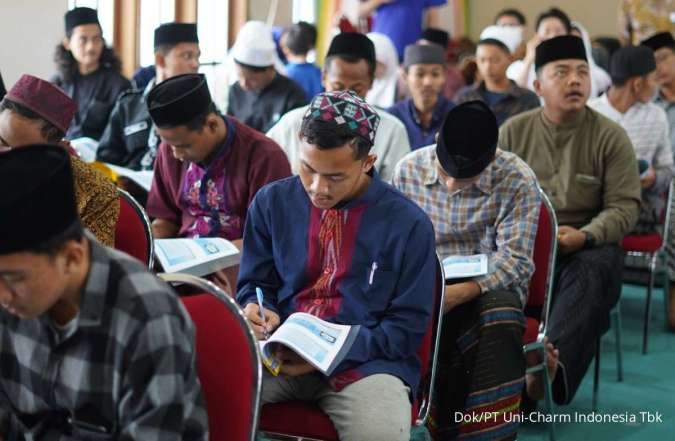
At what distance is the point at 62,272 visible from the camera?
1.40 m

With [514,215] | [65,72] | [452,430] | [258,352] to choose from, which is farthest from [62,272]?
[65,72]

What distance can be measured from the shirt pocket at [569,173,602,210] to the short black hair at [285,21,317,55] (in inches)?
138

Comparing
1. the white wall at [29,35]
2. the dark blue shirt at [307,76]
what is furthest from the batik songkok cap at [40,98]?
the dark blue shirt at [307,76]

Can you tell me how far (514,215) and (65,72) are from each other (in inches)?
127

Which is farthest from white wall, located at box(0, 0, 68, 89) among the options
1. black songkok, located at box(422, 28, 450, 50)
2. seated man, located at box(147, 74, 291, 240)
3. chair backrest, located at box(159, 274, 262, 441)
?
chair backrest, located at box(159, 274, 262, 441)

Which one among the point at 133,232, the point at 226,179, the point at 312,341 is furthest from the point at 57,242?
the point at 226,179

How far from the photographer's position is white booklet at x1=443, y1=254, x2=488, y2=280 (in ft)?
8.79

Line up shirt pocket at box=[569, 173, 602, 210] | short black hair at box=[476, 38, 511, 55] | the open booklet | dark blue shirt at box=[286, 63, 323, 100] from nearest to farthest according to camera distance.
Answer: the open booklet, shirt pocket at box=[569, 173, 602, 210], short black hair at box=[476, 38, 511, 55], dark blue shirt at box=[286, 63, 323, 100]

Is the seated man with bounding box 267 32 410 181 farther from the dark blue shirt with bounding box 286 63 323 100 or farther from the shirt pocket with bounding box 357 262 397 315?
the dark blue shirt with bounding box 286 63 323 100

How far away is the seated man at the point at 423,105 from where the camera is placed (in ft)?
15.5

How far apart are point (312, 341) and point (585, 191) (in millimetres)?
2029

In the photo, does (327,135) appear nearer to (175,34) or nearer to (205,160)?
(205,160)

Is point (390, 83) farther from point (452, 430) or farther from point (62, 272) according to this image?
point (62, 272)

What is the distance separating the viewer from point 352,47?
13.9 ft
